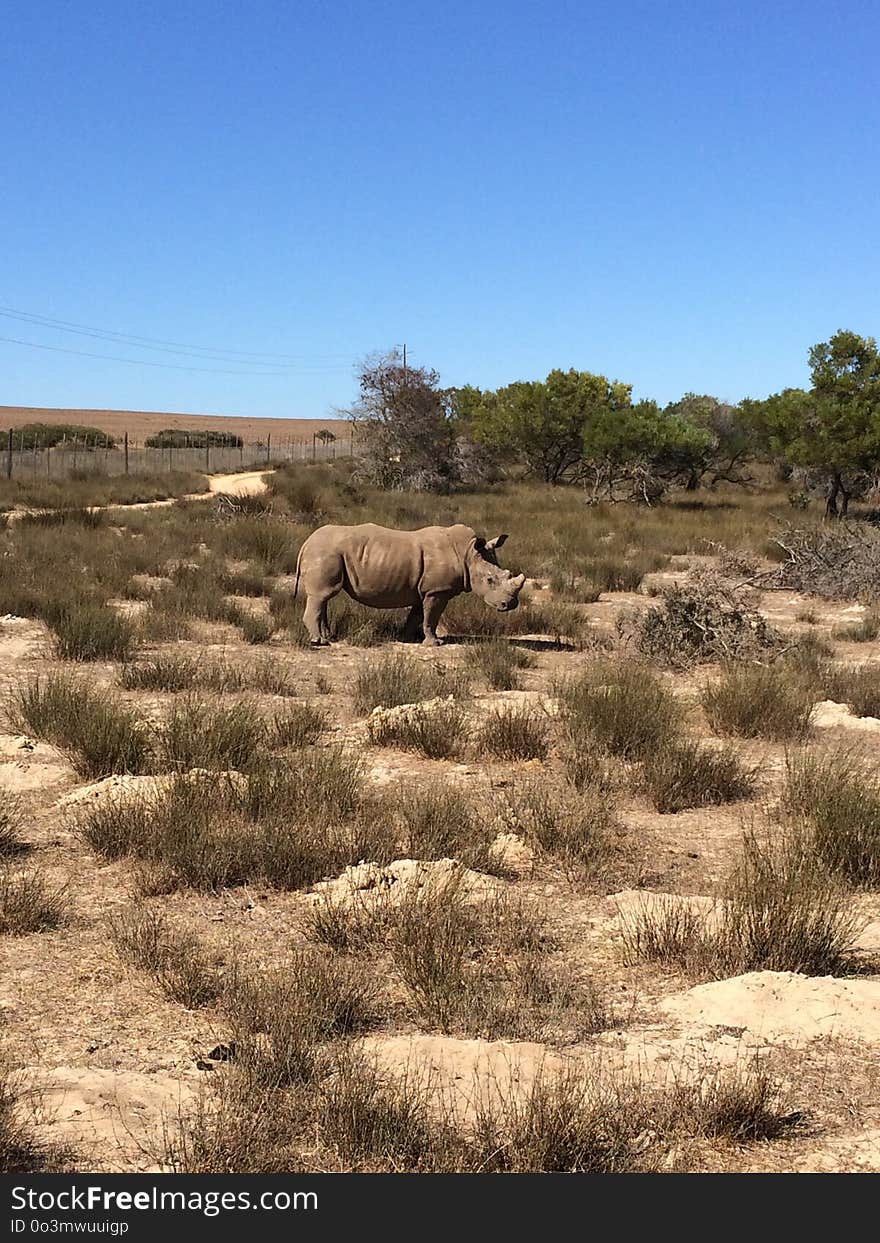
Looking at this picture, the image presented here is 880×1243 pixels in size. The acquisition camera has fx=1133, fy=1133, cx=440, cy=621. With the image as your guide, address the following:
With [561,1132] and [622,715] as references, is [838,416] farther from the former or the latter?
[561,1132]

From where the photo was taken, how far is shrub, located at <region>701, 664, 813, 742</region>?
30.1ft

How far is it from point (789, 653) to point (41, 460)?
33055mm

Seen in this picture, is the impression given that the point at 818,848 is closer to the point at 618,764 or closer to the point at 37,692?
the point at 618,764

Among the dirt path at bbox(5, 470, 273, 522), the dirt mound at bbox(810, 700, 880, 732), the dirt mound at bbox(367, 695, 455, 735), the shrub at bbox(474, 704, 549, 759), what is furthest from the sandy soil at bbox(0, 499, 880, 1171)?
the dirt path at bbox(5, 470, 273, 522)

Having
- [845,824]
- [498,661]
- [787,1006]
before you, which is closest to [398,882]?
[787,1006]

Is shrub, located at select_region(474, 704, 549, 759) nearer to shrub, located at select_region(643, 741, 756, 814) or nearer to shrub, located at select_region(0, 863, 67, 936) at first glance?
shrub, located at select_region(643, 741, 756, 814)

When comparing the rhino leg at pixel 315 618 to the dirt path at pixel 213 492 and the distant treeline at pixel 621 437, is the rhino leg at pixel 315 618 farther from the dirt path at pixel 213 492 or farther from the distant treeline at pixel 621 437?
the distant treeline at pixel 621 437

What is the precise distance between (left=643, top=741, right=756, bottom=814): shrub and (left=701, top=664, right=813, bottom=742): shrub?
140cm

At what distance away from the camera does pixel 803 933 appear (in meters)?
4.87

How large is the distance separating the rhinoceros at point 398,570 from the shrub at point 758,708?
11.3ft

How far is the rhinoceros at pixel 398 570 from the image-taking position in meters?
12.7

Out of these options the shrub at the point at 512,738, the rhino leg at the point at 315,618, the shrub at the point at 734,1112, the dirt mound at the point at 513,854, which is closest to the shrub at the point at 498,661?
the rhino leg at the point at 315,618

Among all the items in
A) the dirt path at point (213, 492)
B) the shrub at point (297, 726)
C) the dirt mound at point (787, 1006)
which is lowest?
the dirt mound at point (787, 1006)

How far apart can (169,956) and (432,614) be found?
8.51 metres
